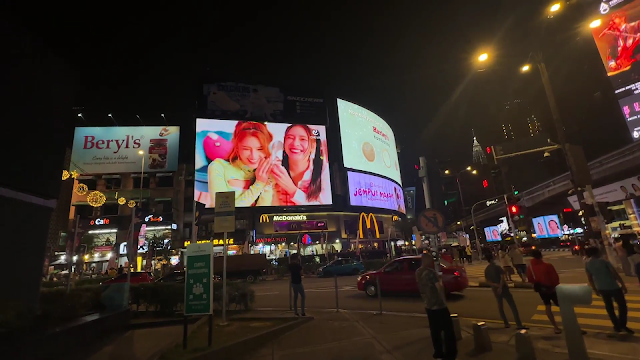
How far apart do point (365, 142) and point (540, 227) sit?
27913mm

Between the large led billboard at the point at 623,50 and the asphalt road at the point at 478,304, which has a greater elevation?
the large led billboard at the point at 623,50

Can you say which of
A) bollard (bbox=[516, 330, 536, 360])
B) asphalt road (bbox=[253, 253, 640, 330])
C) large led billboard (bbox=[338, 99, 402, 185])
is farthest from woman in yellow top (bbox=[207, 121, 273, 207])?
bollard (bbox=[516, 330, 536, 360])

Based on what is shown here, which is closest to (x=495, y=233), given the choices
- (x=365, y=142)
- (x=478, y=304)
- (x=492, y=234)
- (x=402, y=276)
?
(x=492, y=234)

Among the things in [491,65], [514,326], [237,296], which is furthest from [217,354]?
[491,65]

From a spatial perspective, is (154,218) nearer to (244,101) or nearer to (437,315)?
(244,101)

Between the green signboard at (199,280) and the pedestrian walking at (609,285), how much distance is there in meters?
8.11

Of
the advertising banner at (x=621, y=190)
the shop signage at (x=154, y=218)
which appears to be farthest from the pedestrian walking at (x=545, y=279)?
the shop signage at (x=154, y=218)

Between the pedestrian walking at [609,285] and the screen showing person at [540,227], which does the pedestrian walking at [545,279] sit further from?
the screen showing person at [540,227]

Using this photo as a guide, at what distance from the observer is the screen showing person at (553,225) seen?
39.1 m

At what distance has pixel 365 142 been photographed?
176ft

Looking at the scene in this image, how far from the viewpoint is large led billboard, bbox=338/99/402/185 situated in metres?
50.7

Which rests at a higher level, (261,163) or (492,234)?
(261,163)

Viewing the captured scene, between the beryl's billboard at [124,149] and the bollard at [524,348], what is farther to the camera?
the beryl's billboard at [124,149]

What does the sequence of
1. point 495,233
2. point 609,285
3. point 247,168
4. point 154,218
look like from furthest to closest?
1. point 495,233
2. point 154,218
3. point 247,168
4. point 609,285
